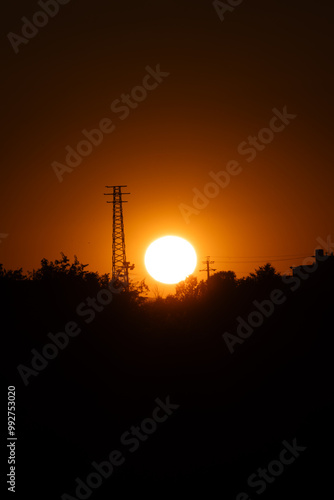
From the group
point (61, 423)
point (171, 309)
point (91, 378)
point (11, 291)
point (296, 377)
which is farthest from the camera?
point (171, 309)

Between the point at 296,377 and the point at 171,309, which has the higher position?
the point at 171,309

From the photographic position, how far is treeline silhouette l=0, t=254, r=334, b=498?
29.8 m

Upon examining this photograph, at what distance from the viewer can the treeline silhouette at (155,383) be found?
97.8 feet

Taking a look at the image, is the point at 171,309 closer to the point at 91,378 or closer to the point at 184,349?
the point at 184,349

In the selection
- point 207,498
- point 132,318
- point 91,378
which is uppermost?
point 132,318

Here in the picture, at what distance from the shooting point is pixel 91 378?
34.9 metres

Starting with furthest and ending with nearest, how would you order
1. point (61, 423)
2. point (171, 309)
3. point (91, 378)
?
1. point (171, 309)
2. point (91, 378)
3. point (61, 423)

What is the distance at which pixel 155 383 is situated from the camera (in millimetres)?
37094

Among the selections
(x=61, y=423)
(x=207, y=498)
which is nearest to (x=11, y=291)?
(x=61, y=423)

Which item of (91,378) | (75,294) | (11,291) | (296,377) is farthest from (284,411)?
(11,291)

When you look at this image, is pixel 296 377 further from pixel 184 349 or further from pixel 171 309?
pixel 171 309

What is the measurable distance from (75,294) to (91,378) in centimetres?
762

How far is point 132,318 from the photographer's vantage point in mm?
41250

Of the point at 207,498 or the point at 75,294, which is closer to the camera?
the point at 207,498
